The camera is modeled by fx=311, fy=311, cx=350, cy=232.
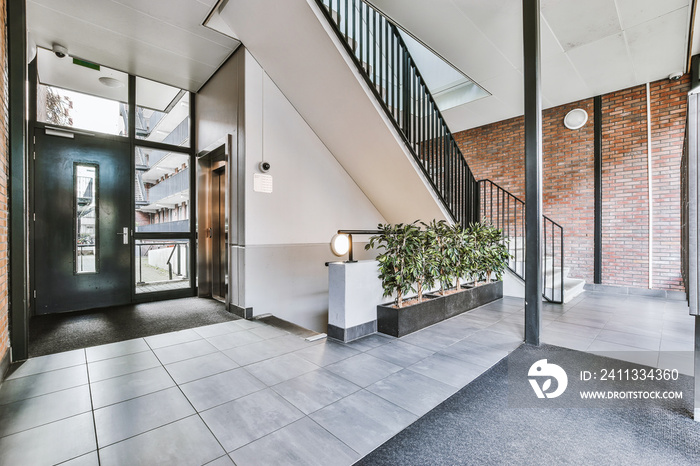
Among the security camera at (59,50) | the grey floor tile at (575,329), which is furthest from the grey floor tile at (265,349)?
the security camera at (59,50)

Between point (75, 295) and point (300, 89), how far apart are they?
13.7ft

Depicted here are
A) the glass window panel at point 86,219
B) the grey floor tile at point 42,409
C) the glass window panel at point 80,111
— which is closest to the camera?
the grey floor tile at point 42,409

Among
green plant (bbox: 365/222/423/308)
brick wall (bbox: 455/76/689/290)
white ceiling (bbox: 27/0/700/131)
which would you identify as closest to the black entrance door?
white ceiling (bbox: 27/0/700/131)

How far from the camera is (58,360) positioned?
2617mm

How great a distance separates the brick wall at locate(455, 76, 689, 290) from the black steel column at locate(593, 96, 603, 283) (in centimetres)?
6

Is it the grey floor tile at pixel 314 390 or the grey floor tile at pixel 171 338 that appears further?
the grey floor tile at pixel 171 338

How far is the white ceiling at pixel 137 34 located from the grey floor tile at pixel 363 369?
12.8 ft

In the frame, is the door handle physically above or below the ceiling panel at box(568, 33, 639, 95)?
below

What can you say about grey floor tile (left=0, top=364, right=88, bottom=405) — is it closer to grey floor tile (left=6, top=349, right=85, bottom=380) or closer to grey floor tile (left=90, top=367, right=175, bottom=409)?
grey floor tile (left=6, top=349, right=85, bottom=380)

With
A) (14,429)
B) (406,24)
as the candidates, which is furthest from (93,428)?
(406,24)

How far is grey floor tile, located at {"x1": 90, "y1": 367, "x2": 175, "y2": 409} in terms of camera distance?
2.03 meters

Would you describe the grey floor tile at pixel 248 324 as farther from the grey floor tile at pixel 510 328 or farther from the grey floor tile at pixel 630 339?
the grey floor tile at pixel 630 339

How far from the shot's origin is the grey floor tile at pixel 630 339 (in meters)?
2.98

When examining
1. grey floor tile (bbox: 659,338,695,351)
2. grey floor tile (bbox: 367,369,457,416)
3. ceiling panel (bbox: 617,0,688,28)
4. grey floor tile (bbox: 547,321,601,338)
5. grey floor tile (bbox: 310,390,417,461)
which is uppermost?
ceiling panel (bbox: 617,0,688,28)
